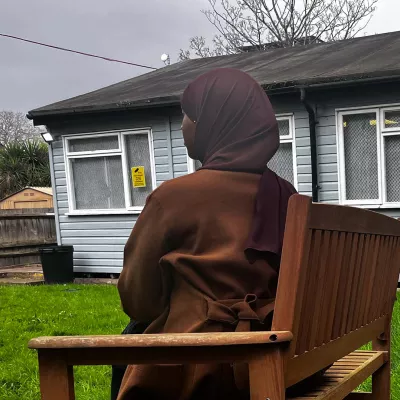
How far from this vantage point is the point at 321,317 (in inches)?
69.7

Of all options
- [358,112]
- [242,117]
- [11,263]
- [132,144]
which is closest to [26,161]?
[11,263]

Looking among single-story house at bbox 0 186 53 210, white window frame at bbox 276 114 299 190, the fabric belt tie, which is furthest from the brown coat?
single-story house at bbox 0 186 53 210

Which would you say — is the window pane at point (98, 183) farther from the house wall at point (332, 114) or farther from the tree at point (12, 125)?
the tree at point (12, 125)

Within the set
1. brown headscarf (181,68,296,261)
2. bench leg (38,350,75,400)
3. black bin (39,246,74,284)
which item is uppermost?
brown headscarf (181,68,296,261)

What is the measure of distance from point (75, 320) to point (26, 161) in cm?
1565

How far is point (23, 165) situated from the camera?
68.9ft

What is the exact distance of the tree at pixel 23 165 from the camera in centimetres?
2042

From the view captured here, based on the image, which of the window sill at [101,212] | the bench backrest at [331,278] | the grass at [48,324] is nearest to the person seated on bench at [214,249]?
the bench backrest at [331,278]

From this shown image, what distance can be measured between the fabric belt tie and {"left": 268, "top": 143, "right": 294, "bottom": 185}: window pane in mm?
7200

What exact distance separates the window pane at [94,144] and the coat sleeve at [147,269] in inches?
332

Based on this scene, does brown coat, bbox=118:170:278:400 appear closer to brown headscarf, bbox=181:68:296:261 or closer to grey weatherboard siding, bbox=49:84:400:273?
brown headscarf, bbox=181:68:296:261

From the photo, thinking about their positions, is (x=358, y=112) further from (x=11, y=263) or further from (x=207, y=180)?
(x=11, y=263)

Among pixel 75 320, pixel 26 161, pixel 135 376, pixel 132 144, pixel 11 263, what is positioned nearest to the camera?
pixel 135 376

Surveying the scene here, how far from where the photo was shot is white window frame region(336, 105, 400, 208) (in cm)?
822
